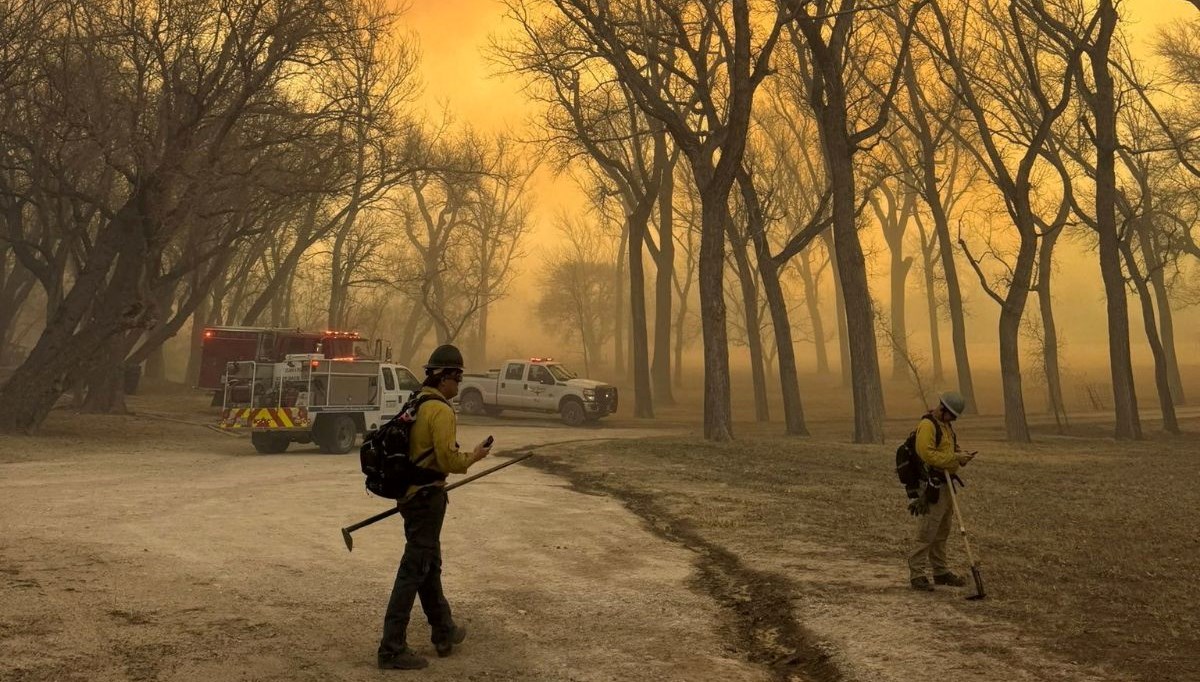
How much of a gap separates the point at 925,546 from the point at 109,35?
2050 cm

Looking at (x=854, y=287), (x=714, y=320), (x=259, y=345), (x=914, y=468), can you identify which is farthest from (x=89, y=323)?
(x=914, y=468)

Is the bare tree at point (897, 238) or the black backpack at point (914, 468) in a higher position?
the bare tree at point (897, 238)

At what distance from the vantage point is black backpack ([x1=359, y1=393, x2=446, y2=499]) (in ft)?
23.1

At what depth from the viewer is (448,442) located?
700cm

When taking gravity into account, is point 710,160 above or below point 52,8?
below

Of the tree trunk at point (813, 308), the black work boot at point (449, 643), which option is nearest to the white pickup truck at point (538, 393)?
the black work boot at point (449, 643)

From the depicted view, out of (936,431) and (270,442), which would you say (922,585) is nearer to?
(936,431)

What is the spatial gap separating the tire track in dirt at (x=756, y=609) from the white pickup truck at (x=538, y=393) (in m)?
22.0

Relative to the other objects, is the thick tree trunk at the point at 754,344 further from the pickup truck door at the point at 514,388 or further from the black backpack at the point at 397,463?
the black backpack at the point at 397,463

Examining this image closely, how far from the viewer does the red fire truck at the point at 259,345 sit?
101ft

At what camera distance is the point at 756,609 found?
870cm

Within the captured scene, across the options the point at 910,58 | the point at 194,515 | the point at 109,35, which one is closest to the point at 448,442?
the point at 194,515

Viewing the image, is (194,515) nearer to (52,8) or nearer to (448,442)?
(448,442)

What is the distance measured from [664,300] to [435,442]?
3862 centimetres
